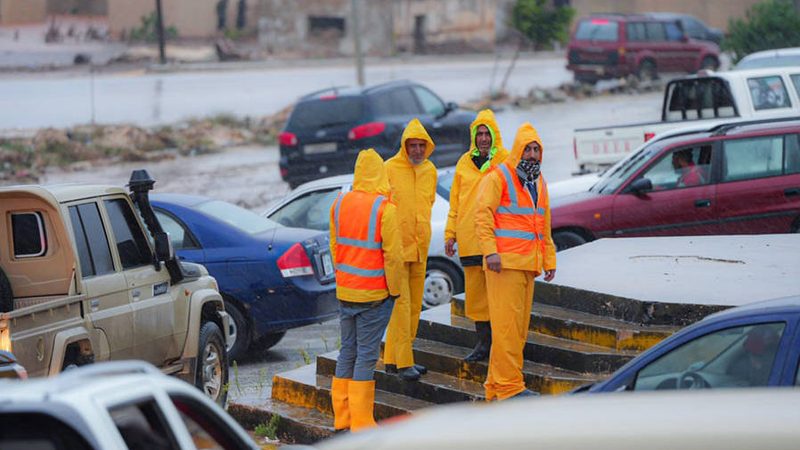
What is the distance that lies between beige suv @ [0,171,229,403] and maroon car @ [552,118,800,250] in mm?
4481

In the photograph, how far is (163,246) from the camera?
9422 millimetres

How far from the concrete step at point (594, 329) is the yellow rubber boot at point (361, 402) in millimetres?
1648

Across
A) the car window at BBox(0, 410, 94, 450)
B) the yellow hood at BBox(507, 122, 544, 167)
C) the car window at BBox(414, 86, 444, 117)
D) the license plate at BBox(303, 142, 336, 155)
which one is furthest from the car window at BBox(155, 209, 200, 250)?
the car window at BBox(414, 86, 444, 117)

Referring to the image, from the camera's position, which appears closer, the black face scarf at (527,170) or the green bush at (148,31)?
the black face scarf at (527,170)

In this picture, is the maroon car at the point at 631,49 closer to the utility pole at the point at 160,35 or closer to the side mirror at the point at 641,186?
the utility pole at the point at 160,35

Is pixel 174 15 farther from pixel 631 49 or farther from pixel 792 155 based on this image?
pixel 792 155

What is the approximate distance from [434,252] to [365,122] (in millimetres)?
8772

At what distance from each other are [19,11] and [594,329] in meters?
42.7

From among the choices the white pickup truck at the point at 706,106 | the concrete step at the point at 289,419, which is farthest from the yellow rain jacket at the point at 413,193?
the white pickup truck at the point at 706,106

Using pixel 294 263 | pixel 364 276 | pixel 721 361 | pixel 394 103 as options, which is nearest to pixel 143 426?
pixel 721 361

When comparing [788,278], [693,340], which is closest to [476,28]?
[788,278]

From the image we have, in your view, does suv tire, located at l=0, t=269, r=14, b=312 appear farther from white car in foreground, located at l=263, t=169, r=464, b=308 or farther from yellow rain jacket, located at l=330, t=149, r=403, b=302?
white car in foreground, located at l=263, t=169, r=464, b=308

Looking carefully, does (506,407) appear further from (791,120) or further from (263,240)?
(791,120)

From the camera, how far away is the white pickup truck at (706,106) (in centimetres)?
1719
